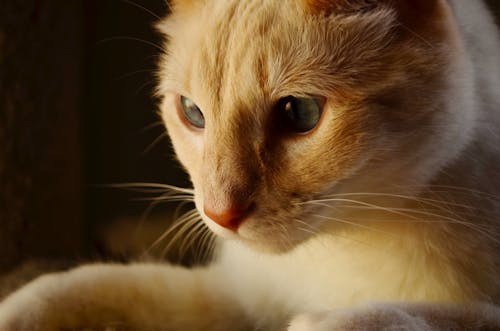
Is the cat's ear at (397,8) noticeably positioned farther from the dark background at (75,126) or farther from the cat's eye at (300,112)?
the dark background at (75,126)

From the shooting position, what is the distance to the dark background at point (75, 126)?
5.23 feet

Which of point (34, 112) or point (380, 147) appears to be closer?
point (380, 147)

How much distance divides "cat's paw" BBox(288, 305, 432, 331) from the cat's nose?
15cm

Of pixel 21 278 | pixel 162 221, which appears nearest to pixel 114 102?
pixel 162 221

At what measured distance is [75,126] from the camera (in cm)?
197

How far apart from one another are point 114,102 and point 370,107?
1.26m

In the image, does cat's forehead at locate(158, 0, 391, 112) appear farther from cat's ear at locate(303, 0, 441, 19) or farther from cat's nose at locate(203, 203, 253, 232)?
cat's nose at locate(203, 203, 253, 232)

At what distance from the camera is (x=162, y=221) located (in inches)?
82.0

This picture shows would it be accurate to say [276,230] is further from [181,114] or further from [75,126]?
[75,126]

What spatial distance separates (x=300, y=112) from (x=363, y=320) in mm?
289

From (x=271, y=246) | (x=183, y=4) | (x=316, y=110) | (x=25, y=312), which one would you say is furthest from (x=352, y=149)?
(x=25, y=312)

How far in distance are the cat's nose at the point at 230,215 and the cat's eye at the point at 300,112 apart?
0.13m

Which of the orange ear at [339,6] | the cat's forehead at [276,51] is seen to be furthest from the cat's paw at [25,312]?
the orange ear at [339,6]

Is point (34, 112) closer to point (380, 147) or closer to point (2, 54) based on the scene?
point (2, 54)
